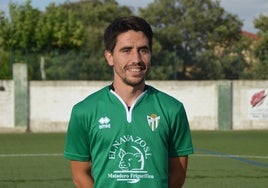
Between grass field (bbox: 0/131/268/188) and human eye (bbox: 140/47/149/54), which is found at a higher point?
human eye (bbox: 140/47/149/54)

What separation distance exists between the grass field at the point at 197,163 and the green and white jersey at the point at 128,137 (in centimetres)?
770

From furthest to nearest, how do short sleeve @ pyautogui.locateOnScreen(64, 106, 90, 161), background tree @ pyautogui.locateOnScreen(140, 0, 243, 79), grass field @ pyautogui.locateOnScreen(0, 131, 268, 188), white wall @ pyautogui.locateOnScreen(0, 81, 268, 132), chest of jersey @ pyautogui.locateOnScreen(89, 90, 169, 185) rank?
background tree @ pyautogui.locateOnScreen(140, 0, 243, 79)
white wall @ pyautogui.locateOnScreen(0, 81, 268, 132)
grass field @ pyautogui.locateOnScreen(0, 131, 268, 188)
short sleeve @ pyautogui.locateOnScreen(64, 106, 90, 161)
chest of jersey @ pyautogui.locateOnScreen(89, 90, 169, 185)

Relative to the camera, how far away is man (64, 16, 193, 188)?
3510 millimetres

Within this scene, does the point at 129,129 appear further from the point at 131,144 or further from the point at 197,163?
the point at 197,163

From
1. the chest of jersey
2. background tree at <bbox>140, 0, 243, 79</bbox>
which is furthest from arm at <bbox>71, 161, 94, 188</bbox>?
background tree at <bbox>140, 0, 243, 79</bbox>

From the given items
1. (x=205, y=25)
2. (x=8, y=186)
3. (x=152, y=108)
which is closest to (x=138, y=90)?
(x=152, y=108)

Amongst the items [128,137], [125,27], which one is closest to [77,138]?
[128,137]

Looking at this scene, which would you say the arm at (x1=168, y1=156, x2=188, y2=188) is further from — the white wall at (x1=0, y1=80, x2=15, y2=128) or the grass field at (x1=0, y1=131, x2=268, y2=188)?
the white wall at (x1=0, y1=80, x2=15, y2=128)

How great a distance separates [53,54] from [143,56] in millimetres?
25276

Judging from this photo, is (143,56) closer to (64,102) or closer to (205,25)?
(64,102)

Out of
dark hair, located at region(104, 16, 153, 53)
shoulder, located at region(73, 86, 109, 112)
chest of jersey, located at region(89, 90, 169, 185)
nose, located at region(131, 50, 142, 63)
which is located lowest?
chest of jersey, located at region(89, 90, 169, 185)

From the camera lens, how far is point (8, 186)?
11.3 metres

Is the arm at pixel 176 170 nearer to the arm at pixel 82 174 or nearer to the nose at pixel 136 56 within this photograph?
the arm at pixel 82 174

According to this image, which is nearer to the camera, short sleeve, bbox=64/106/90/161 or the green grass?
short sleeve, bbox=64/106/90/161
